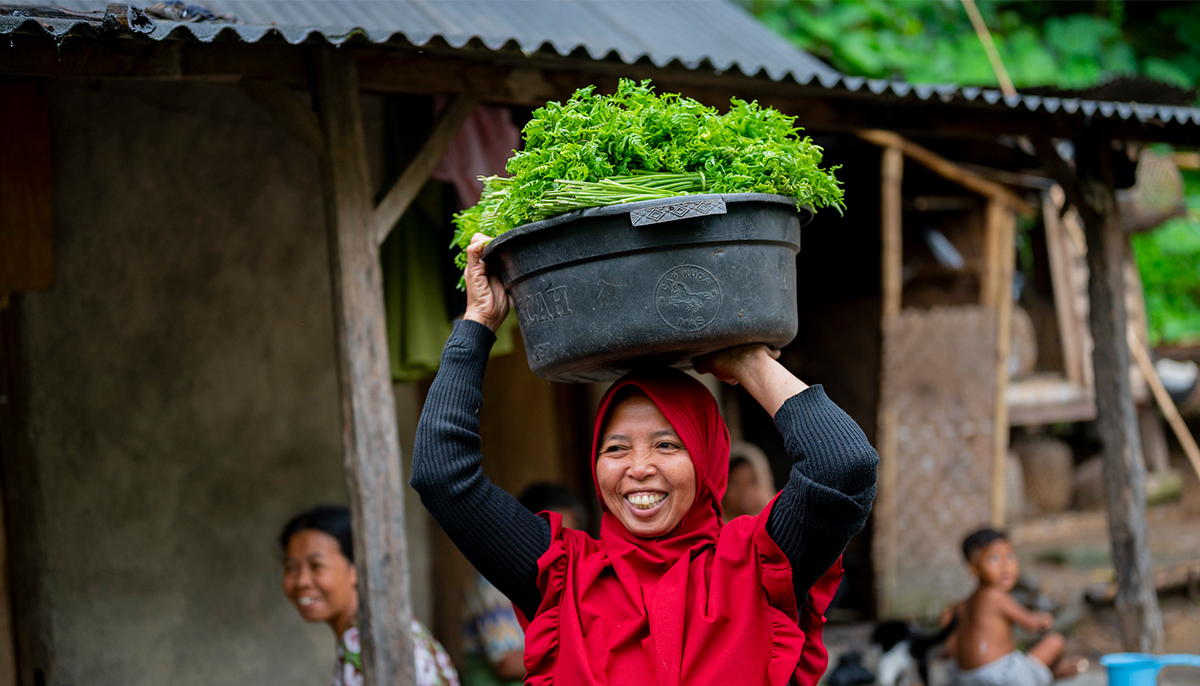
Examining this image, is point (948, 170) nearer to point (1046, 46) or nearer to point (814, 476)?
point (1046, 46)

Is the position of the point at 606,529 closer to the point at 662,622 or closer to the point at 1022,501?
the point at 662,622

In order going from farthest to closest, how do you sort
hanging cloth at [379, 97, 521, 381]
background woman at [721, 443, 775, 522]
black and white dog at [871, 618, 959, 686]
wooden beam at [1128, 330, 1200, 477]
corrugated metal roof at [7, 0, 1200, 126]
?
wooden beam at [1128, 330, 1200, 477] → background woman at [721, 443, 775, 522] → black and white dog at [871, 618, 959, 686] → hanging cloth at [379, 97, 521, 381] → corrugated metal roof at [7, 0, 1200, 126]

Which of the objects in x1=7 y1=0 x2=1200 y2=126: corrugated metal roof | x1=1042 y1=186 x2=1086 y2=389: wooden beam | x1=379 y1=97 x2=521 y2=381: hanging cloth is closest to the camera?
x1=7 y1=0 x2=1200 y2=126: corrugated metal roof

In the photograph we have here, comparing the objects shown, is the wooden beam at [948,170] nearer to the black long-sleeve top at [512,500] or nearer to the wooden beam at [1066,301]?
the wooden beam at [1066,301]

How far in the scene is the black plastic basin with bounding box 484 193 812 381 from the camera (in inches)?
78.7

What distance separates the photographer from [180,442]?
16.2 feet

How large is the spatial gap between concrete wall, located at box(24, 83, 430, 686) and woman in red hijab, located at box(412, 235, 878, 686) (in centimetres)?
311

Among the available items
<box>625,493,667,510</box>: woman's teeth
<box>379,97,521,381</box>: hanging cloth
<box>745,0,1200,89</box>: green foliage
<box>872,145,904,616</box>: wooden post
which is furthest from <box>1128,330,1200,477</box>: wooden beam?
<box>625,493,667,510</box>: woman's teeth

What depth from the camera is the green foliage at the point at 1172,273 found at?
1130cm

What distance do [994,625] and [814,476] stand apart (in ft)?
12.8

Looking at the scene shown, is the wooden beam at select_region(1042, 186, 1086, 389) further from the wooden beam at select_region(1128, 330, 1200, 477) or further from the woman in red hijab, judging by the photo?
the woman in red hijab

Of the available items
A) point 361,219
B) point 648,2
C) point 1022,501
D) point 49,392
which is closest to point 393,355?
point 361,219

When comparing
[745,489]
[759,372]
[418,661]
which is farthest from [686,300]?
[745,489]

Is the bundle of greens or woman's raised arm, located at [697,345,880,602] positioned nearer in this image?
woman's raised arm, located at [697,345,880,602]
